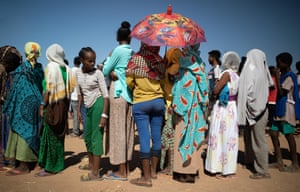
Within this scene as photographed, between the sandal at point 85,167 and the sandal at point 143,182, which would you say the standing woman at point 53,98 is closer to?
the sandal at point 85,167

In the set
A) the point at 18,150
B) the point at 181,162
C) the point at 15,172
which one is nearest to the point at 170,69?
the point at 181,162

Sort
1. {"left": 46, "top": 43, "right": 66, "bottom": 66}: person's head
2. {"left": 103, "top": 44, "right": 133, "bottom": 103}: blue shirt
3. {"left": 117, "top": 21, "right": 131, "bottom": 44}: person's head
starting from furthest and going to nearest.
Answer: {"left": 46, "top": 43, "right": 66, "bottom": 66}: person's head
{"left": 117, "top": 21, "right": 131, "bottom": 44}: person's head
{"left": 103, "top": 44, "right": 133, "bottom": 103}: blue shirt

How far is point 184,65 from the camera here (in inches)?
164

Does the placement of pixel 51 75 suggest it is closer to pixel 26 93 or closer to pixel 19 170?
pixel 26 93

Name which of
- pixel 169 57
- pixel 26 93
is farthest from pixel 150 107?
pixel 26 93

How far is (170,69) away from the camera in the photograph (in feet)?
13.6

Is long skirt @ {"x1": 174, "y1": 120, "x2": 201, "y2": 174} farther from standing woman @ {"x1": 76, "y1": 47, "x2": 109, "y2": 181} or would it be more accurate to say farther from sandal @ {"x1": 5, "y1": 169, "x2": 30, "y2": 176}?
sandal @ {"x1": 5, "y1": 169, "x2": 30, "y2": 176}

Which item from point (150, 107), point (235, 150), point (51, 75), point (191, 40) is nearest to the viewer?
point (191, 40)

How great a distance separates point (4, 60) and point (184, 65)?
348cm

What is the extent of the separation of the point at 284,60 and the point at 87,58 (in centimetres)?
393

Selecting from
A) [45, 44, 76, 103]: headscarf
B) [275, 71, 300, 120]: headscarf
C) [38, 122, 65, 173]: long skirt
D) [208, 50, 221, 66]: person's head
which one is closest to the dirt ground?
[38, 122, 65, 173]: long skirt

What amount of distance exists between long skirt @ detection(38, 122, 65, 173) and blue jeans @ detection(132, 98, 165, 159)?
164 cm

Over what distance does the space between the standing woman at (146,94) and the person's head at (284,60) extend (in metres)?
2.71

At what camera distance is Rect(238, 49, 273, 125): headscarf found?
4.65m
